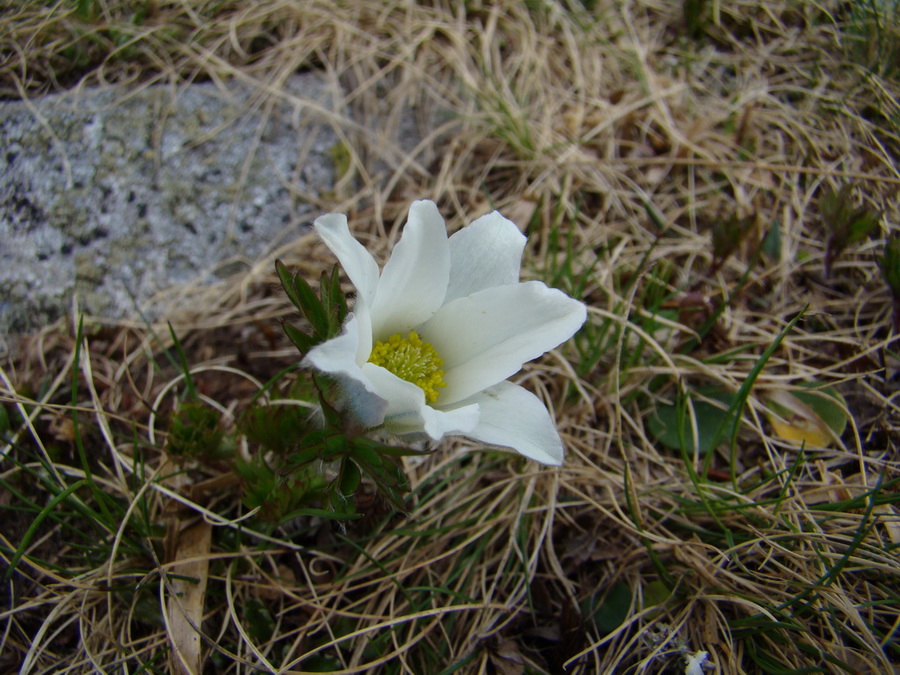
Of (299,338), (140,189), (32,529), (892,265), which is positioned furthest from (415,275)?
(892,265)

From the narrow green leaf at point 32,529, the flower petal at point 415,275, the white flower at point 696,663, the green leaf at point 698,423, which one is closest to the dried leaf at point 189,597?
the narrow green leaf at point 32,529

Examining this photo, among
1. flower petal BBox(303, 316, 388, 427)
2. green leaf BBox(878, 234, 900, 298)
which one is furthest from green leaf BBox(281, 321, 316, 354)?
green leaf BBox(878, 234, 900, 298)

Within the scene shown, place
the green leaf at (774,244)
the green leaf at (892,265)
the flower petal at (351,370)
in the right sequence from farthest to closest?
the green leaf at (774,244), the green leaf at (892,265), the flower petal at (351,370)

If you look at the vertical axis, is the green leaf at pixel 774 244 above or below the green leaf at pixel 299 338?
below

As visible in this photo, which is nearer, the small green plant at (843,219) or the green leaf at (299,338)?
the green leaf at (299,338)

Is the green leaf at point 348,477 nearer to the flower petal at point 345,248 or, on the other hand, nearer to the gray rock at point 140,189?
the flower petal at point 345,248

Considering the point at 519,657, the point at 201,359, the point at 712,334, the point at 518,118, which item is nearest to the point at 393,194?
the point at 518,118
